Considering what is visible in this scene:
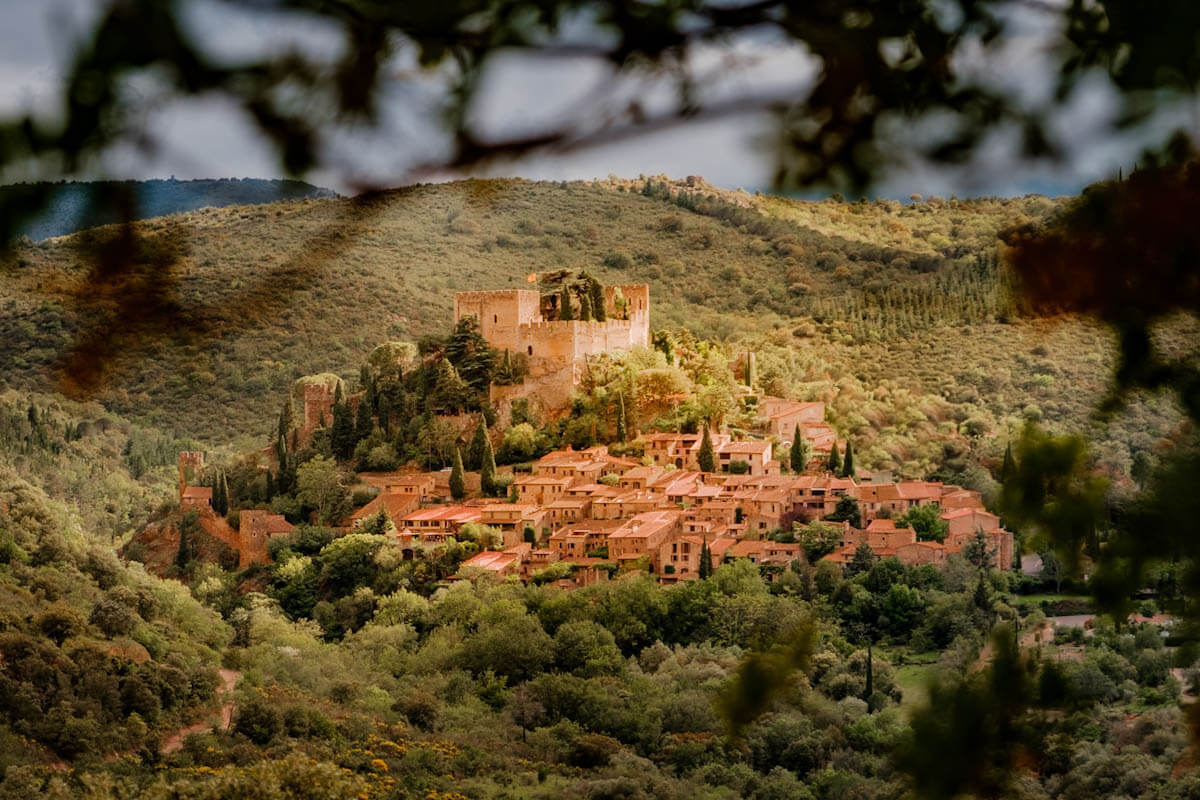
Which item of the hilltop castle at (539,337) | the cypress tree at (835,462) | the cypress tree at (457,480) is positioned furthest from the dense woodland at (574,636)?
the cypress tree at (835,462)

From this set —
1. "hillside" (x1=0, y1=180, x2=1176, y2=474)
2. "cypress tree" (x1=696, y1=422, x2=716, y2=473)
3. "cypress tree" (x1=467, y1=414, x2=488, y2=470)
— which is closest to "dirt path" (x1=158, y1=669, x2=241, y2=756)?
"hillside" (x1=0, y1=180, x2=1176, y2=474)

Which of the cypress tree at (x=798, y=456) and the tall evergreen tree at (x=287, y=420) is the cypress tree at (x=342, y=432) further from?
the cypress tree at (x=798, y=456)

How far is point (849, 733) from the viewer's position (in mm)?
20141

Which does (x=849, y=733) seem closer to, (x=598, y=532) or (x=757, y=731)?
(x=757, y=731)

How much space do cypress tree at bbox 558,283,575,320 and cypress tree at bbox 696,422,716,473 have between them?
3.11 metres

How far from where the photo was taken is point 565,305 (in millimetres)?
29031

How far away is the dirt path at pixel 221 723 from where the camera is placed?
766 inches

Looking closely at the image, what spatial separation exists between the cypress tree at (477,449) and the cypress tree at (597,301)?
9.37 ft

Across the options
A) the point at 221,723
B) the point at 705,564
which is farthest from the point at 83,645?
the point at 705,564

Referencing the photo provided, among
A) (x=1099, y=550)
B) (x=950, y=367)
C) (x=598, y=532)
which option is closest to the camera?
(x=1099, y=550)

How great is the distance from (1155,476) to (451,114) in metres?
1.38

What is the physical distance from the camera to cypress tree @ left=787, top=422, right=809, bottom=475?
2877 centimetres

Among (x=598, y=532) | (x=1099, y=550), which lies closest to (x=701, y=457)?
(x=598, y=532)

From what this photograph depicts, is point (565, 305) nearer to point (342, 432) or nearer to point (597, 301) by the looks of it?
point (597, 301)
